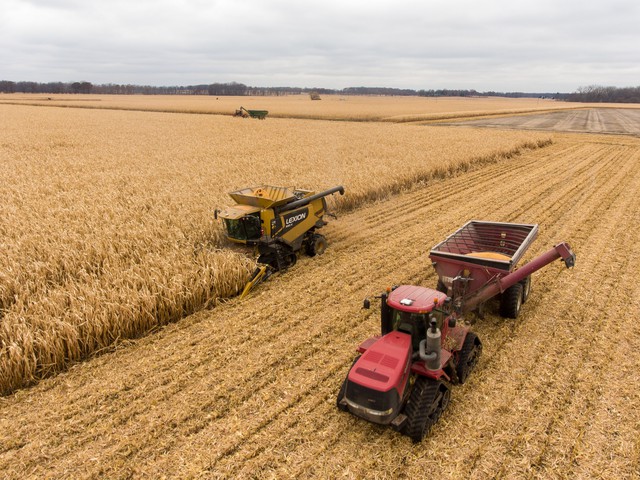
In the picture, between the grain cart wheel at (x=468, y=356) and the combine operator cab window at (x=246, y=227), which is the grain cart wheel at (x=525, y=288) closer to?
the grain cart wheel at (x=468, y=356)

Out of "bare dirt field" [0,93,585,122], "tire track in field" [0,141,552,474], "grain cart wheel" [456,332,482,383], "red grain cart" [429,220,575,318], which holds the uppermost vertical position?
"bare dirt field" [0,93,585,122]

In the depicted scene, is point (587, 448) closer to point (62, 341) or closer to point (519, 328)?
point (519, 328)

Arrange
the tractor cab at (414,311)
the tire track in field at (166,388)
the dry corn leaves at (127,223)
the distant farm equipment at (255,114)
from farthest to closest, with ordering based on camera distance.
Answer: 1. the distant farm equipment at (255,114)
2. the dry corn leaves at (127,223)
3. the tire track in field at (166,388)
4. the tractor cab at (414,311)

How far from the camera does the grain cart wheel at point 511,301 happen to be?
701cm

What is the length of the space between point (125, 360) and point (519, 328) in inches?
263

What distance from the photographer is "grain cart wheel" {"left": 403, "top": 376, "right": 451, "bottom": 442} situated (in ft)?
15.1

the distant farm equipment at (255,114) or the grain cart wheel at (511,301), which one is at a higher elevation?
the distant farm equipment at (255,114)

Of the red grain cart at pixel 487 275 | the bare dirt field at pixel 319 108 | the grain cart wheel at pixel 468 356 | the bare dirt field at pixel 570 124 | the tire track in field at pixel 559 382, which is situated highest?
the bare dirt field at pixel 319 108

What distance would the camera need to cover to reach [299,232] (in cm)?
962

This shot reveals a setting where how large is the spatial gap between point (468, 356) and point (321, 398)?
7.03 feet

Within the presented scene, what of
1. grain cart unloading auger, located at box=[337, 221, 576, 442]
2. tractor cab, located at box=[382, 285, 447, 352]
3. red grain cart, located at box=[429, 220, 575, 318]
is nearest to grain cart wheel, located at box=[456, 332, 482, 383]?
grain cart unloading auger, located at box=[337, 221, 576, 442]

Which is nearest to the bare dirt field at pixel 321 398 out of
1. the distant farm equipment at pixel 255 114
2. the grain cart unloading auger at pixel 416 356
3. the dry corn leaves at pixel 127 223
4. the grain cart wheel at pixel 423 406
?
the grain cart wheel at pixel 423 406

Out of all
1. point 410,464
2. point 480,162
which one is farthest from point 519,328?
point 480,162

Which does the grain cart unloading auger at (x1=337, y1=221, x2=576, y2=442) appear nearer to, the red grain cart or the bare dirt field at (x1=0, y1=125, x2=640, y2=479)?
the red grain cart
